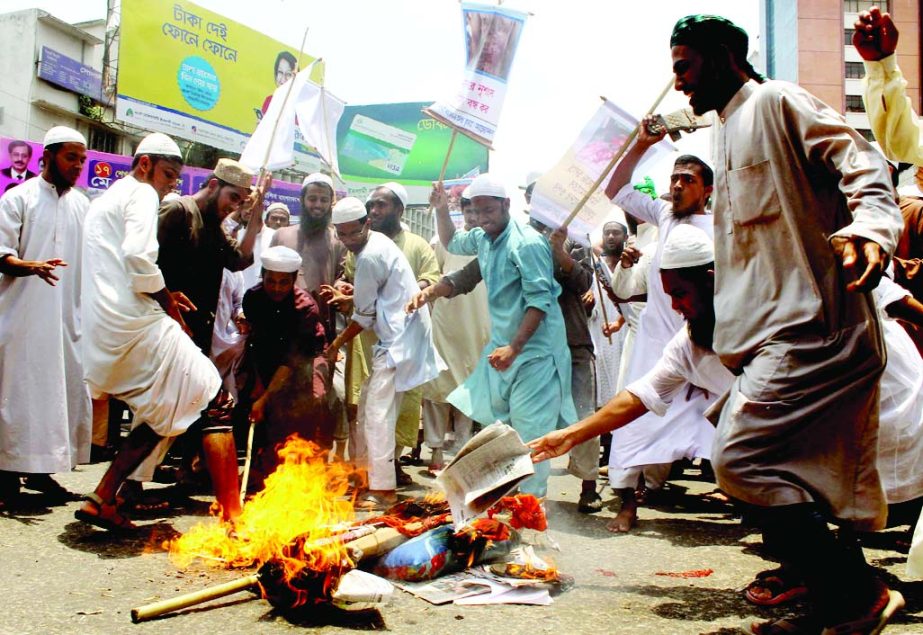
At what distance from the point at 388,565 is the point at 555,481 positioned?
335 centimetres

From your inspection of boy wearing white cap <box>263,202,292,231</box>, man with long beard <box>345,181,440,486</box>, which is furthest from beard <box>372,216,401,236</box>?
boy wearing white cap <box>263,202,292,231</box>

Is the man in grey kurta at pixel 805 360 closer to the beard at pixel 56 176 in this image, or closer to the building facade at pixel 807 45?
the beard at pixel 56 176

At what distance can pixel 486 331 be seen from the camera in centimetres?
799

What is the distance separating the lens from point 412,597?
3.43m

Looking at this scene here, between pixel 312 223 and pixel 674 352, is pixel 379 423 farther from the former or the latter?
pixel 674 352

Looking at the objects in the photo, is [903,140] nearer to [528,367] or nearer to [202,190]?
[528,367]

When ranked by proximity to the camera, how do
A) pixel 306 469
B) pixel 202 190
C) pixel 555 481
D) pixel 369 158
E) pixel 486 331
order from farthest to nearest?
pixel 369 158 → pixel 486 331 → pixel 555 481 → pixel 202 190 → pixel 306 469

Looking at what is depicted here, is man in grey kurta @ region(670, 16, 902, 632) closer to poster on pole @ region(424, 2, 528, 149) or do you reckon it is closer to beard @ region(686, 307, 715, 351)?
beard @ region(686, 307, 715, 351)

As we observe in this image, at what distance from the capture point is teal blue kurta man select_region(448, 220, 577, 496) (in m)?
5.09

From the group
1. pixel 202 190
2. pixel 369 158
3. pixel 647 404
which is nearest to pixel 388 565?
pixel 647 404

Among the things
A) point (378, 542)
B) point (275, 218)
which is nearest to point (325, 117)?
point (275, 218)

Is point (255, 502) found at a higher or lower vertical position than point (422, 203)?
lower

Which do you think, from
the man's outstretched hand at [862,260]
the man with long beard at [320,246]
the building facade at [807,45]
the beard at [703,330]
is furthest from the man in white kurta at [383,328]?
the building facade at [807,45]

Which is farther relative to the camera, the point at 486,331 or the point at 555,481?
the point at 486,331
